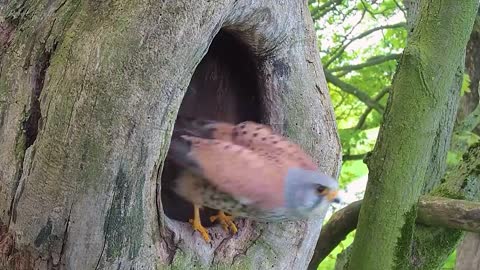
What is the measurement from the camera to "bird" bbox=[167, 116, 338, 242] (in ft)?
2.98

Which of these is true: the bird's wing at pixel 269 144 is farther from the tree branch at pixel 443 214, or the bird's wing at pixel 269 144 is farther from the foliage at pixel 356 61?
the foliage at pixel 356 61

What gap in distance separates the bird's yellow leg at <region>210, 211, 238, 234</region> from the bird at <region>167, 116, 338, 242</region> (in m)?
A: 0.15

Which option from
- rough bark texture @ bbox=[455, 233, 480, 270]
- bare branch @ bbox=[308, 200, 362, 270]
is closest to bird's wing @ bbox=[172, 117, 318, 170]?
bare branch @ bbox=[308, 200, 362, 270]

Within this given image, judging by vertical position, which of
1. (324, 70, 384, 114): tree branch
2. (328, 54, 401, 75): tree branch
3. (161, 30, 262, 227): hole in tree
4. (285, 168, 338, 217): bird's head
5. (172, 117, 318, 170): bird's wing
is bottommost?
(285, 168, 338, 217): bird's head

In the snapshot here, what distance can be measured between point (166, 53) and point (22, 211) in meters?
0.34

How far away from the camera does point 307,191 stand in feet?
2.96

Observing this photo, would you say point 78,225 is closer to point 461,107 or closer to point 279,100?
point 279,100

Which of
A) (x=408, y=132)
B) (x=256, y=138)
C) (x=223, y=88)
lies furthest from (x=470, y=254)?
(x=256, y=138)

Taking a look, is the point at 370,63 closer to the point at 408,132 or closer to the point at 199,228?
the point at 408,132

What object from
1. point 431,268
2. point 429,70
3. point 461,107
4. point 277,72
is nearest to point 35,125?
point 277,72

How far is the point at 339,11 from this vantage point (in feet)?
11.8

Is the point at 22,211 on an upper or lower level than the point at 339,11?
lower

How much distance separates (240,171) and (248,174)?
0.05 feet

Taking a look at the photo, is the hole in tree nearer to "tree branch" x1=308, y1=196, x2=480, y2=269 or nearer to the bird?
the bird
